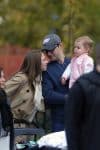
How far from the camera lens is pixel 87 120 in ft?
21.4

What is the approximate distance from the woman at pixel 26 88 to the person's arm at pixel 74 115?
3158 mm

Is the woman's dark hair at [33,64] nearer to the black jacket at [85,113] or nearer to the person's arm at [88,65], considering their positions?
the person's arm at [88,65]

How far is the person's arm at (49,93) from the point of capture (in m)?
9.57

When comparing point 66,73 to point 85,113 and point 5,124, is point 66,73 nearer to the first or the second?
point 5,124

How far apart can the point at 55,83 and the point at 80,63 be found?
38cm

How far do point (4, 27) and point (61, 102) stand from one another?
2002 cm

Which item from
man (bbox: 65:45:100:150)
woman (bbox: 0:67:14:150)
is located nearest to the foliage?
woman (bbox: 0:67:14:150)

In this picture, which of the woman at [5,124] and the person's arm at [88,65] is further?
the person's arm at [88,65]

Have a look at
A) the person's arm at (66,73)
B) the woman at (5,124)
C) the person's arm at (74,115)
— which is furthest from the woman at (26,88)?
the person's arm at (74,115)

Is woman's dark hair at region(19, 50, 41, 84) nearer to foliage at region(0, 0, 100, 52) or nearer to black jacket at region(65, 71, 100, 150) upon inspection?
black jacket at region(65, 71, 100, 150)

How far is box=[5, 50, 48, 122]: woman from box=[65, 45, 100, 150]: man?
3.16m

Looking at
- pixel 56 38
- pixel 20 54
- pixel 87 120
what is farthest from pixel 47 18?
pixel 87 120

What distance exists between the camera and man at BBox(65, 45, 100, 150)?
645 centimetres

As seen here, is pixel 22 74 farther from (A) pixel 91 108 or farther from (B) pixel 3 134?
(A) pixel 91 108
